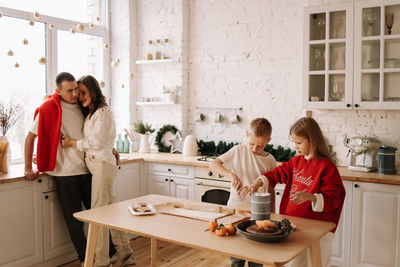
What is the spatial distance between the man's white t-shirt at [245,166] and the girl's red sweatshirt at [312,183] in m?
0.11

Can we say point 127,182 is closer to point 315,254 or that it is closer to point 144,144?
point 144,144

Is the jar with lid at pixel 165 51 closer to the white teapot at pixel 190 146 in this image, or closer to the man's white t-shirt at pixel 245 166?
the white teapot at pixel 190 146

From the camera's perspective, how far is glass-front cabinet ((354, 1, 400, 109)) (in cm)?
354

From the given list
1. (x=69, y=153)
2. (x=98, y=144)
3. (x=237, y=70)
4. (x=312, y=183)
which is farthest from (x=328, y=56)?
(x=69, y=153)

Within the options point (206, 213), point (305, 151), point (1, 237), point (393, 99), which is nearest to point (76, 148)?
point (1, 237)

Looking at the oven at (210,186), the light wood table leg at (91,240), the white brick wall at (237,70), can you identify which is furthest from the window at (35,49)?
the light wood table leg at (91,240)

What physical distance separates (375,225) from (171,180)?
2077mm

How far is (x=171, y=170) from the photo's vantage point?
4.48m

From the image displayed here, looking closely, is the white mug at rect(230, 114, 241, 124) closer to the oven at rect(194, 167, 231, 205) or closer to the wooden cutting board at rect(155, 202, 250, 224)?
the oven at rect(194, 167, 231, 205)

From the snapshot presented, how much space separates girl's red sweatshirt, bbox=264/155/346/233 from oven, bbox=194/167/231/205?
1534 mm

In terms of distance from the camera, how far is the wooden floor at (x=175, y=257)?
3.80 metres

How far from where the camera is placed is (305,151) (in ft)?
7.94

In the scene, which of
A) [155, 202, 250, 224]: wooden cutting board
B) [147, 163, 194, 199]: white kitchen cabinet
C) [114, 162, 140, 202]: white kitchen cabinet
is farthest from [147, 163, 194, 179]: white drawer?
[155, 202, 250, 224]: wooden cutting board

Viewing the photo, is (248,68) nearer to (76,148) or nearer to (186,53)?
(186,53)
